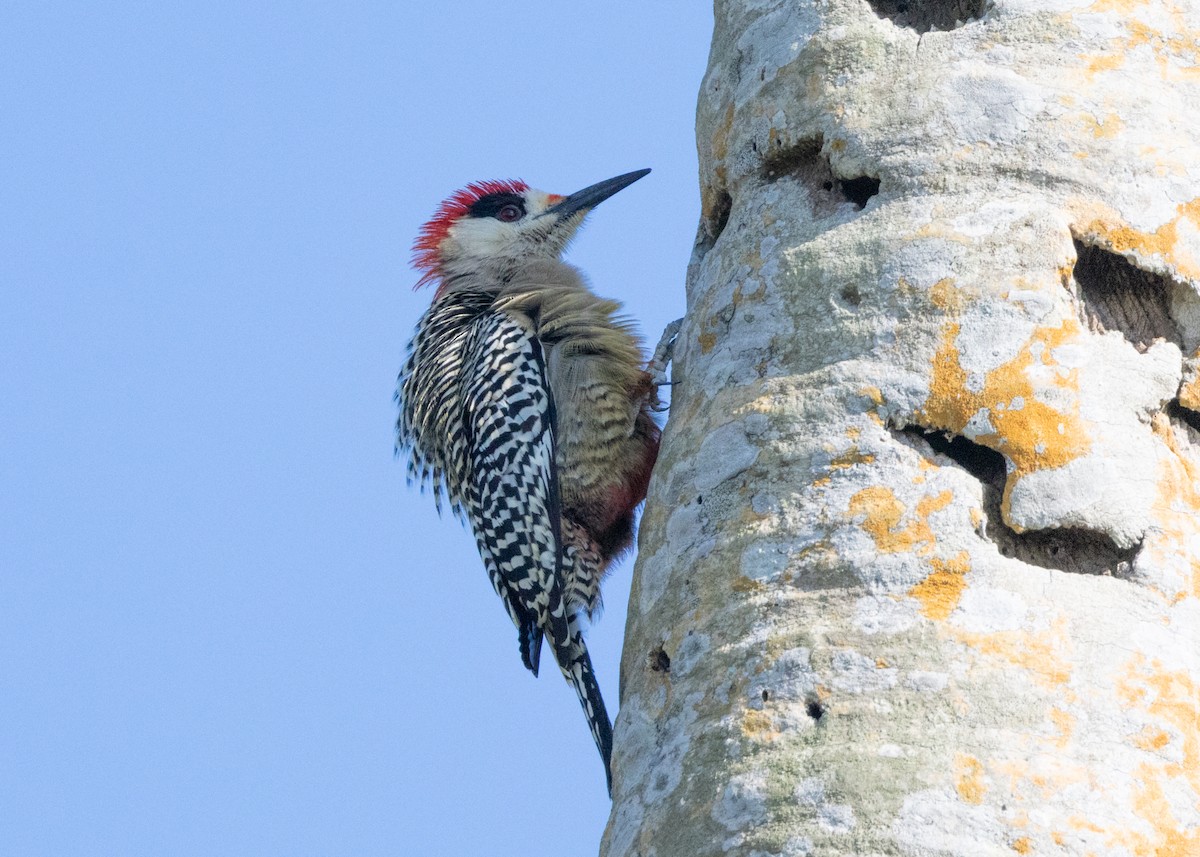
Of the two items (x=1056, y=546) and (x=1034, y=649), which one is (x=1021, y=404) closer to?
(x=1056, y=546)

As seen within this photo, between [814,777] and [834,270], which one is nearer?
[814,777]

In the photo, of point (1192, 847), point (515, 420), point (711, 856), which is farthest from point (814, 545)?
point (515, 420)

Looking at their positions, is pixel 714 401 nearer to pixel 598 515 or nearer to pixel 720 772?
pixel 720 772

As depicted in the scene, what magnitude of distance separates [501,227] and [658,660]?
4042 millimetres

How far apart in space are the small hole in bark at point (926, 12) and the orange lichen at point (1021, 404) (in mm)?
827

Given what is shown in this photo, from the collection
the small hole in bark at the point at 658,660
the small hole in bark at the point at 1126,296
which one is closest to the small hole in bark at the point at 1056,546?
the small hole in bark at the point at 1126,296

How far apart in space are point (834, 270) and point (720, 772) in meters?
1.01

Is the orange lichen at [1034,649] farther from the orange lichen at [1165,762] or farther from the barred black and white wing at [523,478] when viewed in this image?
the barred black and white wing at [523,478]

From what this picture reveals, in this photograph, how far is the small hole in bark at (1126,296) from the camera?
2.89 meters

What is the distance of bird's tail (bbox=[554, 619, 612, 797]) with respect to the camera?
5.16 m

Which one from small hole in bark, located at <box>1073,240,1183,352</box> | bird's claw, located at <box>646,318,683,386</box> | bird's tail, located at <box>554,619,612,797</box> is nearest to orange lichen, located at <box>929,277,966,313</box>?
small hole in bark, located at <box>1073,240,1183,352</box>

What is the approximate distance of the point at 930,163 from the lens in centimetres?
296

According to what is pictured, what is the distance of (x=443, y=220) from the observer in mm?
6914

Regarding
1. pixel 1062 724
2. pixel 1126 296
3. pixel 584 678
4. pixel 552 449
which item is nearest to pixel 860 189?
pixel 1126 296
